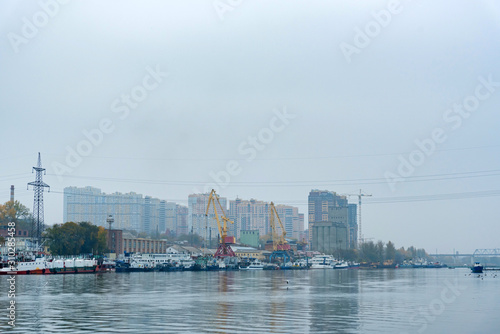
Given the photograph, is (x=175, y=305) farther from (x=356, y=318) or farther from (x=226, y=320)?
(x=356, y=318)

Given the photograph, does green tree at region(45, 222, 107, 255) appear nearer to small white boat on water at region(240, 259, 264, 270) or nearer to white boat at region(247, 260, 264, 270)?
small white boat on water at region(240, 259, 264, 270)

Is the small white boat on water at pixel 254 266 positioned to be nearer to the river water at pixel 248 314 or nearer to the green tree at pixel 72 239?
the green tree at pixel 72 239

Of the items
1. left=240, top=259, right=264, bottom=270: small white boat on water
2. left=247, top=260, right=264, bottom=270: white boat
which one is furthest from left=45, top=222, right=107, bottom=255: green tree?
left=247, top=260, right=264, bottom=270: white boat

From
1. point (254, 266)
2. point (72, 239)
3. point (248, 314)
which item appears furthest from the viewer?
point (254, 266)

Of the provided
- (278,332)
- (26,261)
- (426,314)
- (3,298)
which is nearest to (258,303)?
(426,314)

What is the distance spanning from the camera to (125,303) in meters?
42.9

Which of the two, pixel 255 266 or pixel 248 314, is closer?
pixel 248 314

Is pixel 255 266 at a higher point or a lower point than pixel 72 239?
lower

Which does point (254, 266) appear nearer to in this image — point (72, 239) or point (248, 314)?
point (72, 239)

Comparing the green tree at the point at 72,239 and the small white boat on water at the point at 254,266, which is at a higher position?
the green tree at the point at 72,239

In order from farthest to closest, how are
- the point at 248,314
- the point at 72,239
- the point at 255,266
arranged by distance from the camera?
the point at 255,266, the point at 72,239, the point at 248,314

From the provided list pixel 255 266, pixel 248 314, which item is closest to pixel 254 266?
pixel 255 266

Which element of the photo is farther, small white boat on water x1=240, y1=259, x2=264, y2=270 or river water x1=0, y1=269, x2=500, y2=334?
small white boat on water x1=240, y1=259, x2=264, y2=270

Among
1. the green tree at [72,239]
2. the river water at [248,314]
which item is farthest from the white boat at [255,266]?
the river water at [248,314]
